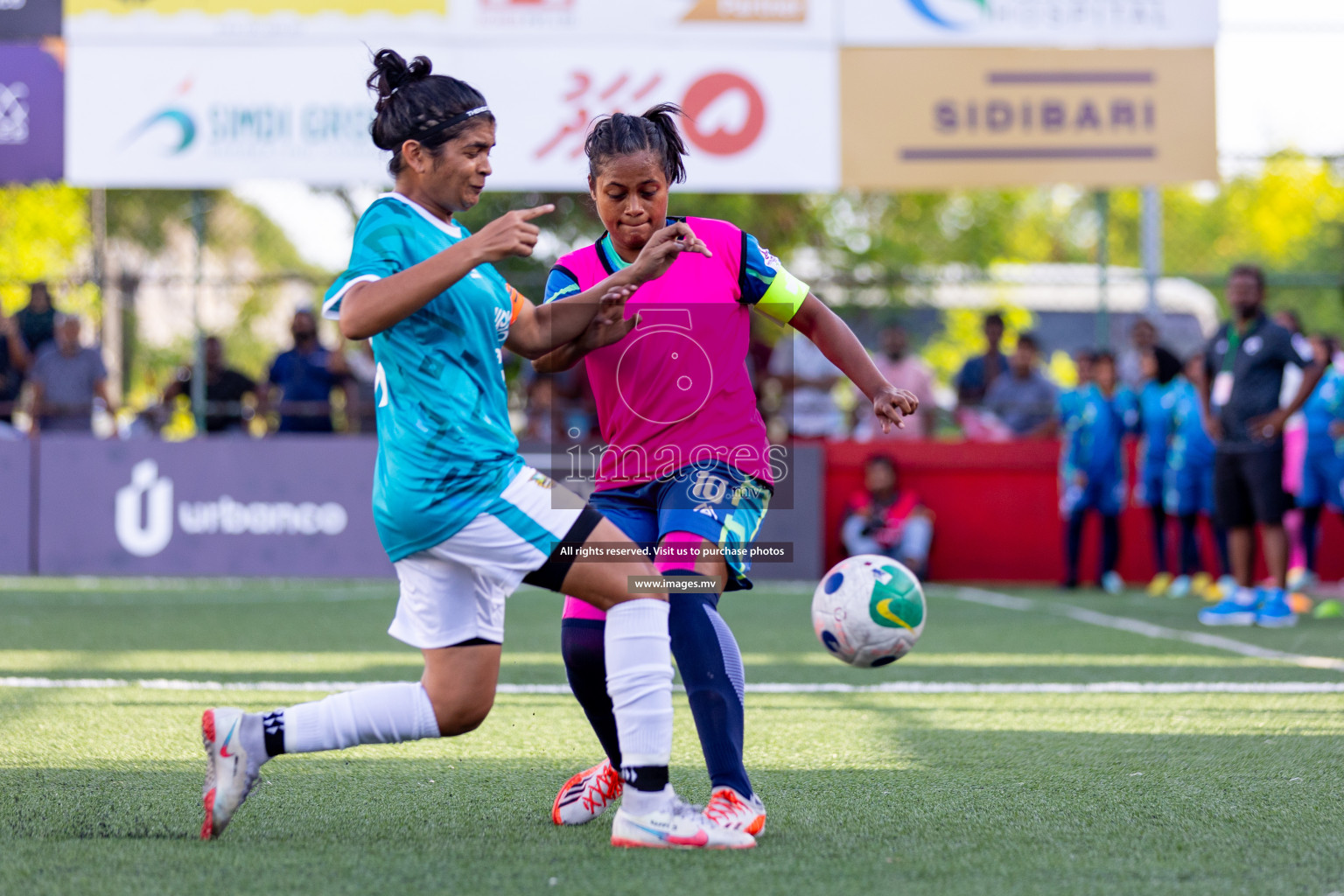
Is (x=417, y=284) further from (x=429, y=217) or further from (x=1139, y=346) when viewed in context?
(x=1139, y=346)

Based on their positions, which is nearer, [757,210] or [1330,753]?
[1330,753]

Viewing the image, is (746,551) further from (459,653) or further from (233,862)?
(233,862)

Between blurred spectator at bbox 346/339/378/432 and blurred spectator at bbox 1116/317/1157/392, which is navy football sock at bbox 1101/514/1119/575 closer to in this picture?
blurred spectator at bbox 1116/317/1157/392

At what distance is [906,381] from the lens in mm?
13117

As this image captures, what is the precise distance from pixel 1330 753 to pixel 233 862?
3397 millimetres

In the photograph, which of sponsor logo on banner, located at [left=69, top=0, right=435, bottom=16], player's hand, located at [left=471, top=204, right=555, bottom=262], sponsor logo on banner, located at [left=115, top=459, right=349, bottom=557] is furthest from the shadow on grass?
sponsor logo on banner, located at [left=69, top=0, right=435, bottom=16]

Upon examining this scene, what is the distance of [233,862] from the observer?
10.6 ft

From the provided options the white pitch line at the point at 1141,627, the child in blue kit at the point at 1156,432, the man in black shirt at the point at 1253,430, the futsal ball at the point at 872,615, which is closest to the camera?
the futsal ball at the point at 872,615

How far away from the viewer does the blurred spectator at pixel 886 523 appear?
1241 cm

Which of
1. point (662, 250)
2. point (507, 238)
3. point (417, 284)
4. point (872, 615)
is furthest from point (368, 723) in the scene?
point (872, 615)

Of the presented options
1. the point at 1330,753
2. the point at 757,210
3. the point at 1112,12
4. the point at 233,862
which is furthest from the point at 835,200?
the point at 233,862

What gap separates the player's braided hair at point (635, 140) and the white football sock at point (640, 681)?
1141 millimetres

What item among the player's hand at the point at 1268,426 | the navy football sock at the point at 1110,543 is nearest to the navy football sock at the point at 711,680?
the player's hand at the point at 1268,426

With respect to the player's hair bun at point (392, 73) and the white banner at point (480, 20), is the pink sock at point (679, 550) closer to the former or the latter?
the player's hair bun at point (392, 73)
